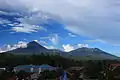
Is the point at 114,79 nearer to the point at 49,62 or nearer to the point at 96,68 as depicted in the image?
the point at 96,68

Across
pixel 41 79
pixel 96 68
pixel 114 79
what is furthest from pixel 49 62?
pixel 114 79

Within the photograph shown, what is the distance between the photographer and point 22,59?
176250 millimetres

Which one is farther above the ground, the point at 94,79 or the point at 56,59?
the point at 56,59

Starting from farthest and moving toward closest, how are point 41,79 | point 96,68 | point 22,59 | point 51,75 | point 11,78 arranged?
point 22,59, point 96,68, point 51,75, point 41,79, point 11,78

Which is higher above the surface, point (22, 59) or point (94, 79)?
point (22, 59)

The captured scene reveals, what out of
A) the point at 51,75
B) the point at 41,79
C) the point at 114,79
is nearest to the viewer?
the point at 114,79

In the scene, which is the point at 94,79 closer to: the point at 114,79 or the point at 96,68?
the point at 96,68

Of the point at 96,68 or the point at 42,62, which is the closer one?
the point at 96,68

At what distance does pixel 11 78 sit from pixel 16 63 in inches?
5119

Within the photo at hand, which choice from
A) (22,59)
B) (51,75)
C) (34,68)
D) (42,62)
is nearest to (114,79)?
(51,75)

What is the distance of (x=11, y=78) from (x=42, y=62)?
12815 cm

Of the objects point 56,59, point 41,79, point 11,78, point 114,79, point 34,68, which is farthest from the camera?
point 56,59

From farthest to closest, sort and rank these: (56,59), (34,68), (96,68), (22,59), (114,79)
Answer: (22,59) < (56,59) < (34,68) < (96,68) < (114,79)

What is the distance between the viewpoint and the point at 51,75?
93438 millimetres
